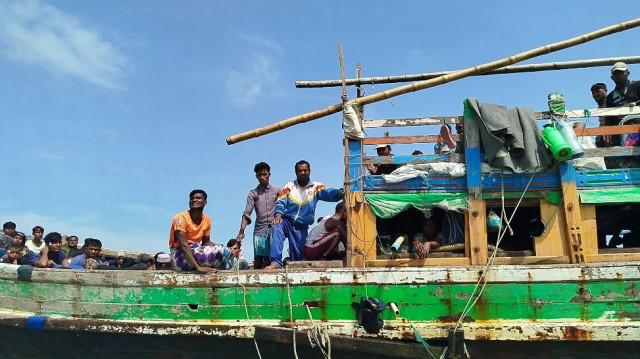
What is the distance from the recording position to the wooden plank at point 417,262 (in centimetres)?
504

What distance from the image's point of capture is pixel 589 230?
4961mm

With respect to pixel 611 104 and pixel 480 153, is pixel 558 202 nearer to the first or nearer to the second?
pixel 480 153

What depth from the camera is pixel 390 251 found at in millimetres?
5250

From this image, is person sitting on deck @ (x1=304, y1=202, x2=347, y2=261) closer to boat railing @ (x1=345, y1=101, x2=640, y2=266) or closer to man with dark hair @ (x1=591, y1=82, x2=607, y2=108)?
boat railing @ (x1=345, y1=101, x2=640, y2=266)

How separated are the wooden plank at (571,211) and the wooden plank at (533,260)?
105 millimetres

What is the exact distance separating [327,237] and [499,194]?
2020 mm

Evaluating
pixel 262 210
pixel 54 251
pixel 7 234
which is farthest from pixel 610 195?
pixel 7 234

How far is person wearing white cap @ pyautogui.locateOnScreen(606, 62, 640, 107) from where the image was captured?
579 centimetres

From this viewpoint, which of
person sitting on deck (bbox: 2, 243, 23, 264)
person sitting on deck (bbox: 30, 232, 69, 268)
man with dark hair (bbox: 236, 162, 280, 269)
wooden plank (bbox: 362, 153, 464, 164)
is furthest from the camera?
person sitting on deck (bbox: 2, 243, 23, 264)

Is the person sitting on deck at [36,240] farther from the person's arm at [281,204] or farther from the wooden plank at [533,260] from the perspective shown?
the wooden plank at [533,260]

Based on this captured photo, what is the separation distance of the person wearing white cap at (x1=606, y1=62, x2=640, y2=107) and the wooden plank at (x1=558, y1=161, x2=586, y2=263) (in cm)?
160

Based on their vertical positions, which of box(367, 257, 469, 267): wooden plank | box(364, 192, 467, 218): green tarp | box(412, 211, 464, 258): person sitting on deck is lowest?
box(367, 257, 469, 267): wooden plank

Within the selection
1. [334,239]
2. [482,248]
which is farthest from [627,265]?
[334,239]

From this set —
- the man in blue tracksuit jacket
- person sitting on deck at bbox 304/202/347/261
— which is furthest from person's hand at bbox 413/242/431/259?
the man in blue tracksuit jacket
